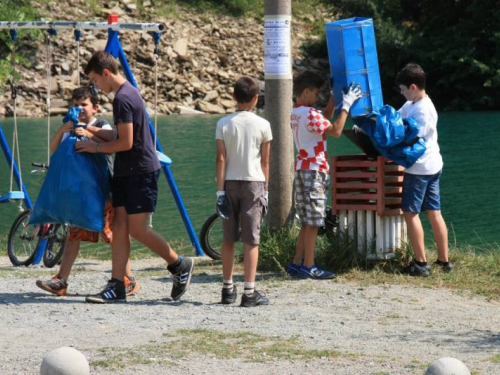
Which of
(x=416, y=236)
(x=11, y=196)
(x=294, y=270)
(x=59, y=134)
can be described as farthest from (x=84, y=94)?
(x=11, y=196)

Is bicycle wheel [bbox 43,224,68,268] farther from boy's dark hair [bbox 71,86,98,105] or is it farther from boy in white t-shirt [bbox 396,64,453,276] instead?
boy in white t-shirt [bbox 396,64,453,276]

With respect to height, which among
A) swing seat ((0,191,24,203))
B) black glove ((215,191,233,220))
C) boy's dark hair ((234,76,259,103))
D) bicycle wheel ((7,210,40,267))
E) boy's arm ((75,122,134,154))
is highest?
boy's dark hair ((234,76,259,103))

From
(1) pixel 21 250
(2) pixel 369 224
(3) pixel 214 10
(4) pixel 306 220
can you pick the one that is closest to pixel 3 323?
(4) pixel 306 220

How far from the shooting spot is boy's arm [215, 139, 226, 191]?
323 inches

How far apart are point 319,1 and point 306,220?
44138mm

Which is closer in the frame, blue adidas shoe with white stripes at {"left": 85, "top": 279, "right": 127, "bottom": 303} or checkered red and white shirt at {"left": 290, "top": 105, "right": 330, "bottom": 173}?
blue adidas shoe with white stripes at {"left": 85, "top": 279, "right": 127, "bottom": 303}

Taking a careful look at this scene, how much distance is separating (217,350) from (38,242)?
4.98 meters

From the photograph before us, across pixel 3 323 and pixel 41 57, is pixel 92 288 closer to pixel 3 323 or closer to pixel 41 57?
pixel 3 323

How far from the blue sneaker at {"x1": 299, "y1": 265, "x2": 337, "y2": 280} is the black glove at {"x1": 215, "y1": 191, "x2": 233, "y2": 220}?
4.14ft

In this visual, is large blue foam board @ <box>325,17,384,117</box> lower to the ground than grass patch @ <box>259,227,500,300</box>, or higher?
higher

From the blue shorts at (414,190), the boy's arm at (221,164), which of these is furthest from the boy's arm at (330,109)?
the boy's arm at (221,164)

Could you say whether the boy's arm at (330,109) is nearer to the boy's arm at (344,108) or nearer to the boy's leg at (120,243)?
the boy's arm at (344,108)

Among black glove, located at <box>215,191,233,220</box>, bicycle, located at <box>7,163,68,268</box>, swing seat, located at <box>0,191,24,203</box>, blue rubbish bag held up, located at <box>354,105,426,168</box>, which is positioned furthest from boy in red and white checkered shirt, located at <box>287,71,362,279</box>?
swing seat, located at <box>0,191,24,203</box>

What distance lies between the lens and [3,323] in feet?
24.7
